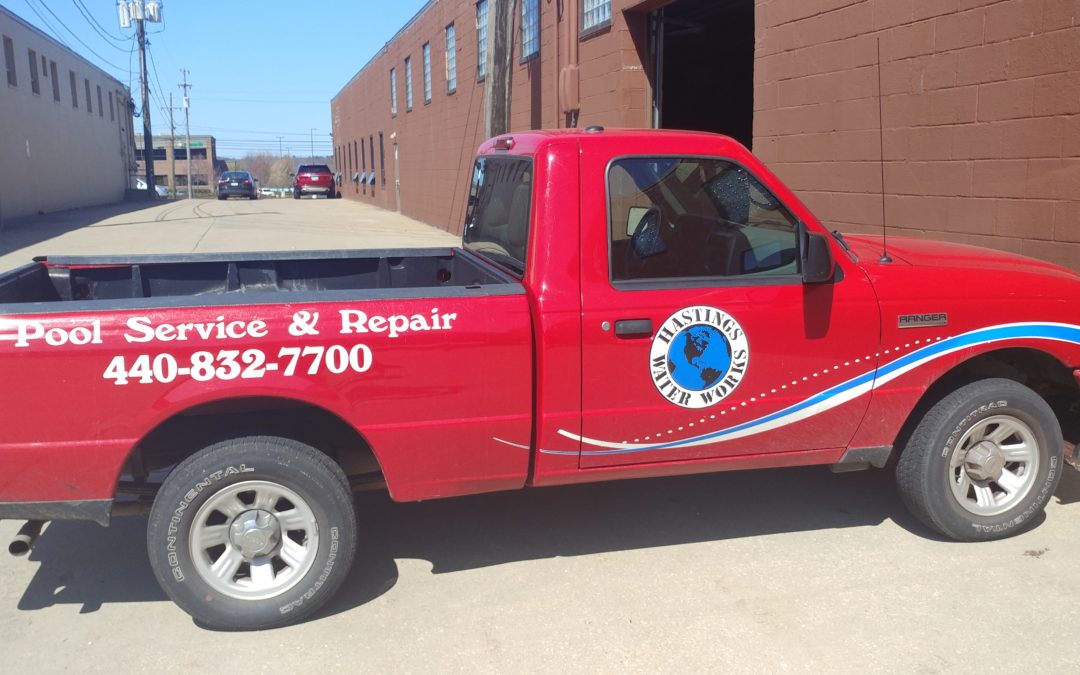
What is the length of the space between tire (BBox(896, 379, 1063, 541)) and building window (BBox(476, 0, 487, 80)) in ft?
49.7

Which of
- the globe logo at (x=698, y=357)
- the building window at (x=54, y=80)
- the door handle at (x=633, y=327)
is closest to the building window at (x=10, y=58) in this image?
the building window at (x=54, y=80)

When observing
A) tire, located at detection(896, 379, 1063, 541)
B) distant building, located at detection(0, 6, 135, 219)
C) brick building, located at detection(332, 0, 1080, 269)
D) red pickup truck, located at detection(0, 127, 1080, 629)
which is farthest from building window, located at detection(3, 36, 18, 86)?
tire, located at detection(896, 379, 1063, 541)

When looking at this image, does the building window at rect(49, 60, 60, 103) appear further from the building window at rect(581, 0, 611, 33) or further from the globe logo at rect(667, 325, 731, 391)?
the globe logo at rect(667, 325, 731, 391)

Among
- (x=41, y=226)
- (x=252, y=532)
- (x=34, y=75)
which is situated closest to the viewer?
(x=252, y=532)

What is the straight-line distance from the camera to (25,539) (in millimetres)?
3541

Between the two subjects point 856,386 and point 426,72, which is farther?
point 426,72

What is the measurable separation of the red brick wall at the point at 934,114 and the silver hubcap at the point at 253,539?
196 inches

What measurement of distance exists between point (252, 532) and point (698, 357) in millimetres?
1932

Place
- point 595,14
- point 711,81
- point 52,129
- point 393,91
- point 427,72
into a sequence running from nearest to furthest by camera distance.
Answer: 1. point 595,14
2. point 711,81
3. point 427,72
4. point 393,91
5. point 52,129

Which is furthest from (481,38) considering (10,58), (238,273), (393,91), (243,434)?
(10,58)

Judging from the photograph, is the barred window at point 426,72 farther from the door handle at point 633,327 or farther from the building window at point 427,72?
the door handle at point 633,327

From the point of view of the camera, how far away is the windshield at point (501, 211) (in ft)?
13.1

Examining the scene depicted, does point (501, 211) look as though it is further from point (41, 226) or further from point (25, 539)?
point (41, 226)

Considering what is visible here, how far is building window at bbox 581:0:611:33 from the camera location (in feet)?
38.2
